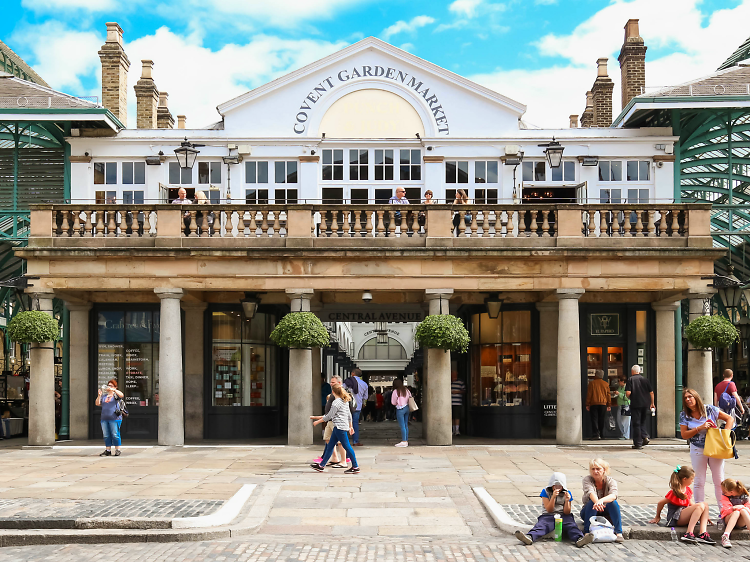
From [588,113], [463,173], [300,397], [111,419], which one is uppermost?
[588,113]

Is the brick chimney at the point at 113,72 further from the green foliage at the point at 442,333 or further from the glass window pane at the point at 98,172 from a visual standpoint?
the green foliage at the point at 442,333

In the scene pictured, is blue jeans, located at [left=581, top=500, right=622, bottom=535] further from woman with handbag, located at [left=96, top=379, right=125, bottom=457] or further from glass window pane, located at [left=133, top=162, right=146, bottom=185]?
glass window pane, located at [left=133, top=162, right=146, bottom=185]

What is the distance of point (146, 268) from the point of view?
1914 centimetres

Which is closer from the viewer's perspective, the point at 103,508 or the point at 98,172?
the point at 103,508

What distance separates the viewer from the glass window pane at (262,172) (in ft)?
75.6

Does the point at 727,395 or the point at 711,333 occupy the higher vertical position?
the point at 711,333

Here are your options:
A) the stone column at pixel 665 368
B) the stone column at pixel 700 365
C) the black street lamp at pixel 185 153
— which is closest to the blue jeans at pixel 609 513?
the stone column at pixel 700 365

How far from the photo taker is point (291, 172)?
23047mm

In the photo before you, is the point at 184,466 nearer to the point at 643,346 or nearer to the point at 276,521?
the point at 276,521

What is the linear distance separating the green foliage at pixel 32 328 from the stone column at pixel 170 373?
2.29 metres

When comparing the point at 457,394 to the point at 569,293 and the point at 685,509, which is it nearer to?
the point at 569,293

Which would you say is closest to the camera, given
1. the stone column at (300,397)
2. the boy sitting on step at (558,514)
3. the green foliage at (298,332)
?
the boy sitting on step at (558,514)

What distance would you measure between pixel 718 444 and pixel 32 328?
45.4 ft

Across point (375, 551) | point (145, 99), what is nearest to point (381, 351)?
point (145, 99)
